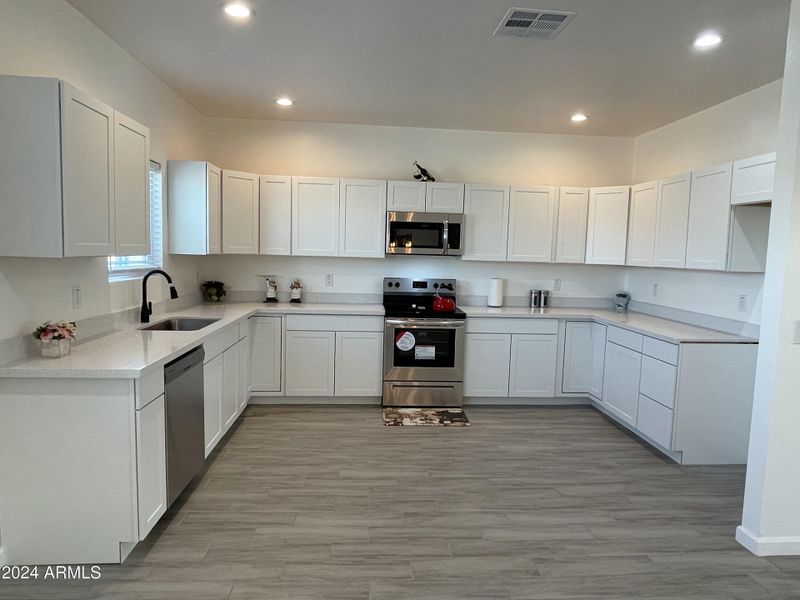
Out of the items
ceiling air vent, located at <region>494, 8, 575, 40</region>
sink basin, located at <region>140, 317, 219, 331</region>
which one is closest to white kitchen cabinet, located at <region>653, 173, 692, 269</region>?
ceiling air vent, located at <region>494, 8, 575, 40</region>

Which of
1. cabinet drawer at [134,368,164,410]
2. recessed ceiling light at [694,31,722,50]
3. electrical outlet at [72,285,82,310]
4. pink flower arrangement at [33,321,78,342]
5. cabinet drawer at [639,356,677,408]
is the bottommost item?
cabinet drawer at [639,356,677,408]

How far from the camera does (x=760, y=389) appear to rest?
2549mm

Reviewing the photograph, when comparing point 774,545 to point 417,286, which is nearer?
point 774,545

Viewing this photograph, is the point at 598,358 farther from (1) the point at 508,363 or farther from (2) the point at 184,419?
(2) the point at 184,419

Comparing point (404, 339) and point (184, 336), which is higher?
point (184, 336)

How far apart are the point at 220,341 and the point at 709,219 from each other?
3.69m

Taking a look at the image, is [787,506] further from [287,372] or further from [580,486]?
[287,372]

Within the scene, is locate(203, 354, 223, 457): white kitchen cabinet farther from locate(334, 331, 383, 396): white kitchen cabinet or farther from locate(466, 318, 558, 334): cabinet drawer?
locate(466, 318, 558, 334): cabinet drawer

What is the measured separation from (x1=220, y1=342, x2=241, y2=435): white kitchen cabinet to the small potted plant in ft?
4.16

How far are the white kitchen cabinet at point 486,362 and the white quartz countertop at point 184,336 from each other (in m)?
0.24

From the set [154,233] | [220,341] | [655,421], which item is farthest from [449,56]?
[655,421]

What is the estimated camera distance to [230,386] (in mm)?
3771

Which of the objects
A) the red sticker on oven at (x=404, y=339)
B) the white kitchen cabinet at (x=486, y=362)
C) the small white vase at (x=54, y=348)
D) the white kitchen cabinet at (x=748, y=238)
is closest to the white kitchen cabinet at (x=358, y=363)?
the red sticker on oven at (x=404, y=339)

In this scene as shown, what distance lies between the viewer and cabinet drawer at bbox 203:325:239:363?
3207mm
